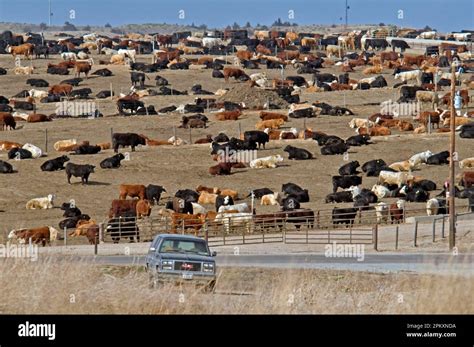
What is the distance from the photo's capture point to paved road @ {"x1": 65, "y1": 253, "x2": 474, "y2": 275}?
25688 millimetres

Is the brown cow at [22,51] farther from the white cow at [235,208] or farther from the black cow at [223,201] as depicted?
the white cow at [235,208]

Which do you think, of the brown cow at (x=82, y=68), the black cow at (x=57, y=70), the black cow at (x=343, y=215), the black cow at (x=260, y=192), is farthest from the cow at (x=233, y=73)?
the black cow at (x=343, y=215)

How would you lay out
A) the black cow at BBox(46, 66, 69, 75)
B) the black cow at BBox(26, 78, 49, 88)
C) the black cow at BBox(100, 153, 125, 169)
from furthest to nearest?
the black cow at BBox(46, 66, 69, 75), the black cow at BBox(26, 78, 49, 88), the black cow at BBox(100, 153, 125, 169)

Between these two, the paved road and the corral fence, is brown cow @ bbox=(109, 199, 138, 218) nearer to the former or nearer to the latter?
the corral fence

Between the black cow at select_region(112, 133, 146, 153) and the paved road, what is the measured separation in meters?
21.5

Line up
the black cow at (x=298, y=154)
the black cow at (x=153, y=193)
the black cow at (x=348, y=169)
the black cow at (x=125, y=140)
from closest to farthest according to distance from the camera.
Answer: the black cow at (x=153, y=193) → the black cow at (x=348, y=169) → the black cow at (x=298, y=154) → the black cow at (x=125, y=140)

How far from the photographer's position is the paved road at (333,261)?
25.7m

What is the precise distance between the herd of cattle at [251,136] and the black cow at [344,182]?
1.6 inches

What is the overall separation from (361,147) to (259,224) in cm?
1866

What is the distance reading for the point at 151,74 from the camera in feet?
308

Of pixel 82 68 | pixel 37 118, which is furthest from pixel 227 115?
pixel 82 68

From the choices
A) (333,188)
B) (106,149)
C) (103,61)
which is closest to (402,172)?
(333,188)

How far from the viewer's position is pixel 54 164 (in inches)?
Result: 1836

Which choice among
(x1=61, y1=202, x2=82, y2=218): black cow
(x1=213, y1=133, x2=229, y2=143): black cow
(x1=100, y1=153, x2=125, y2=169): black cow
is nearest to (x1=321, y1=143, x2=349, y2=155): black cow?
(x1=213, y1=133, x2=229, y2=143): black cow
